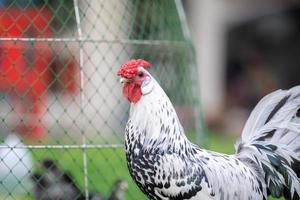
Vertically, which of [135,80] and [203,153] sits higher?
[135,80]

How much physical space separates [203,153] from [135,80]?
1.52 feet

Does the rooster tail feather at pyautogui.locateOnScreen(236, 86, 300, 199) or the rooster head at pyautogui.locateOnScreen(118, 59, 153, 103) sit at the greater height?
the rooster head at pyautogui.locateOnScreen(118, 59, 153, 103)

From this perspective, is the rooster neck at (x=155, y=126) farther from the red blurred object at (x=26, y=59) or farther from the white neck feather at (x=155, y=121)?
the red blurred object at (x=26, y=59)

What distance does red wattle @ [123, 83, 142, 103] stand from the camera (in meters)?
3.49

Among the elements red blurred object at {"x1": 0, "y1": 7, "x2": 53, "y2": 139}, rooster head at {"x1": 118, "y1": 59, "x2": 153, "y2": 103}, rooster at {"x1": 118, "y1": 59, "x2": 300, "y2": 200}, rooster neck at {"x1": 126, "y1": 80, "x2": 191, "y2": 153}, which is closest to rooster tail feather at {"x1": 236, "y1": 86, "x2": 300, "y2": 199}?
rooster at {"x1": 118, "y1": 59, "x2": 300, "y2": 200}

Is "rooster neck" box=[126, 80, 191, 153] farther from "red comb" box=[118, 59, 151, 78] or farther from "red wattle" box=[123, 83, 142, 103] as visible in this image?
"red comb" box=[118, 59, 151, 78]

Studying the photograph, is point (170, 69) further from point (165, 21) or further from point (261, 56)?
point (261, 56)

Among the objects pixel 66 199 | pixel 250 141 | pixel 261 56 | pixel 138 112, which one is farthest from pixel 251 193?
pixel 261 56

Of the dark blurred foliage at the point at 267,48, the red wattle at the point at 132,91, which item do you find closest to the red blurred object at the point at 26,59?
the red wattle at the point at 132,91

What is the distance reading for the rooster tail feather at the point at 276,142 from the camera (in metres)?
3.68

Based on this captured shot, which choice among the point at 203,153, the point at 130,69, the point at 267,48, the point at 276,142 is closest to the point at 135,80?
the point at 130,69

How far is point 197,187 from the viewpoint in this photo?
3416mm

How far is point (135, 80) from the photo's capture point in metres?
3.47

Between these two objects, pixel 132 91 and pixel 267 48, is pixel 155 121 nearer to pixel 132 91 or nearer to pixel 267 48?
pixel 132 91
